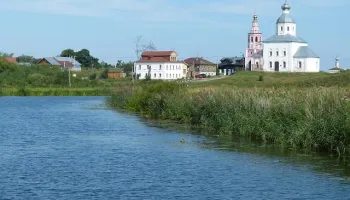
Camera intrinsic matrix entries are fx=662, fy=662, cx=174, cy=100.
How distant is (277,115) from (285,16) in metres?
102

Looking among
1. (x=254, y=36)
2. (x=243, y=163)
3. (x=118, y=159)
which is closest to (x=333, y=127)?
(x=243, y=163)

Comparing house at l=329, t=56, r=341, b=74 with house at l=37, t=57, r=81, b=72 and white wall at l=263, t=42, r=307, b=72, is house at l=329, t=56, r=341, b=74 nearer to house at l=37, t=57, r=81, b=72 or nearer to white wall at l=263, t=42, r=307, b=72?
white wall at l=263, t=42, r=307, b=72

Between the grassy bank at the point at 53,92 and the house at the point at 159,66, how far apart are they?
34.6 metres

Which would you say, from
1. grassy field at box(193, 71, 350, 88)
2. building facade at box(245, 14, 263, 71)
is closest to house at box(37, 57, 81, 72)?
building facade at box(245, 14, 263, 71)

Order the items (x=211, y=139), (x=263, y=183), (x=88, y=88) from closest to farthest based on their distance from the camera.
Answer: (x=263, y=183) < (x=211, y=139) < (x=88, y=88)

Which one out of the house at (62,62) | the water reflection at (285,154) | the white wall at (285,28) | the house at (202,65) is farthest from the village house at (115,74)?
the water reflection at (285,154)

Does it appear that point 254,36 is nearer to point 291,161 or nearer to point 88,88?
point 88,88

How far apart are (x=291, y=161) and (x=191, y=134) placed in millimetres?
11416

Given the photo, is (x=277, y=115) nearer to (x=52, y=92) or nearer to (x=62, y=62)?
(x=52, y=92)

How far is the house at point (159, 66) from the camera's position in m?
141

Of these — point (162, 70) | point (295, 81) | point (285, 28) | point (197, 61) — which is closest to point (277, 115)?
point (295, 81)

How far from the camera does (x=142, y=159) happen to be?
25094 mm

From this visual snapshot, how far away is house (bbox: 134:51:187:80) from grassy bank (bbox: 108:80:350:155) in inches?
3641

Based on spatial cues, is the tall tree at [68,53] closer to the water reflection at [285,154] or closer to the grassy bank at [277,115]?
the grassy bank at [277,115]
